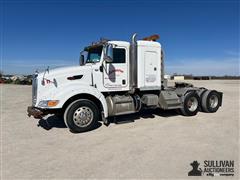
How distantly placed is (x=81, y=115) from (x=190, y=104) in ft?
15.7

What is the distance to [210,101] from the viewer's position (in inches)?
335

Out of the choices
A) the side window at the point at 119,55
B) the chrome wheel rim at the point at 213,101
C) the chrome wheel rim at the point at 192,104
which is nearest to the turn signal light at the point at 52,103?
the side window at the point at 119,55

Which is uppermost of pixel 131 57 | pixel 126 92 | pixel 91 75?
pixel 131 57

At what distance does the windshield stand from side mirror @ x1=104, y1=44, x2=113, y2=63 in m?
0.29

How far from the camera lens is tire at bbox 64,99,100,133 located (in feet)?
18.2

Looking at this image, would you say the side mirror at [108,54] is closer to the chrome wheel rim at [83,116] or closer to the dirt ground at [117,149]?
the chrome wheel rim at [83,116]

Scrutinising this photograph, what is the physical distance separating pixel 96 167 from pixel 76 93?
2.69m

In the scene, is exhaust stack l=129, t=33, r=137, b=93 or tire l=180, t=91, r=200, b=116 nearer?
exhaust stack l=129, t=33, r=137, b=93

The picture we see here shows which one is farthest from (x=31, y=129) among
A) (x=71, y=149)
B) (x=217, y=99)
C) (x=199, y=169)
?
(x=217, y=99)

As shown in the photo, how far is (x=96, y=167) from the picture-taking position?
3521 millimetres

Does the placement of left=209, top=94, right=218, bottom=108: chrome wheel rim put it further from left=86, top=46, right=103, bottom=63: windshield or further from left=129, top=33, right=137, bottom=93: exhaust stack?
left=86, top=46, right=103, bottom=63: windshield

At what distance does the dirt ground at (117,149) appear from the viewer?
3381 mm

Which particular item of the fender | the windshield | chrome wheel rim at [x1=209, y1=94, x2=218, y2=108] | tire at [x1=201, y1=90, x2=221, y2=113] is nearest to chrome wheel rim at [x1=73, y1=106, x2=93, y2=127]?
the fender

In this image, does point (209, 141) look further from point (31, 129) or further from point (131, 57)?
point (31, 129)
